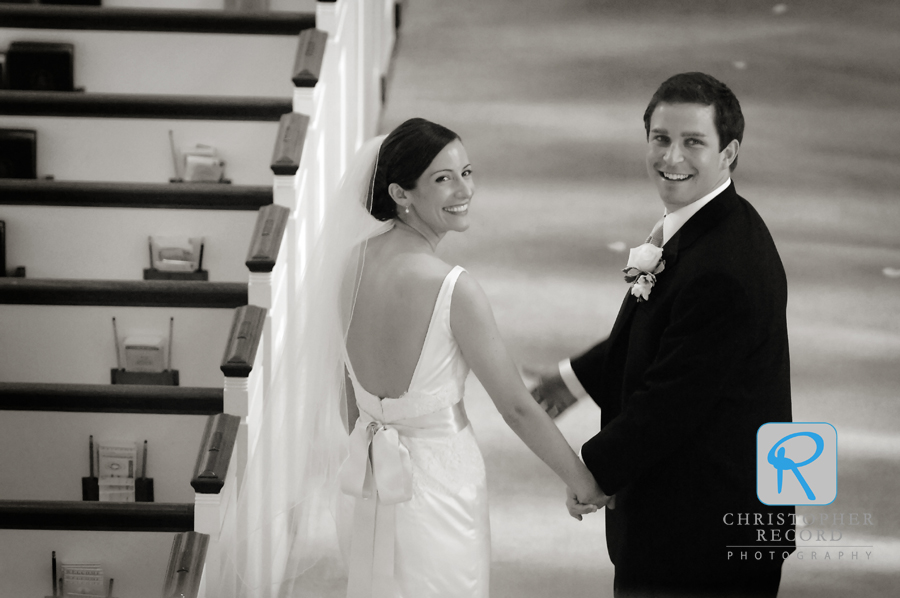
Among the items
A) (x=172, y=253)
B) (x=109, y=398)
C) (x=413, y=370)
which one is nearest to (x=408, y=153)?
(x=413, y=370)

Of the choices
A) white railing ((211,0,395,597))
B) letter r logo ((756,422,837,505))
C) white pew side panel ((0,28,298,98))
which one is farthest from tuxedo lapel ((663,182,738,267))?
white pew side panel ((0,28,298,98))

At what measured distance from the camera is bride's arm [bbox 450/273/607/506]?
2176mm

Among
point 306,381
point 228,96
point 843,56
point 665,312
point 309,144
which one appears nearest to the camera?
point 665,312

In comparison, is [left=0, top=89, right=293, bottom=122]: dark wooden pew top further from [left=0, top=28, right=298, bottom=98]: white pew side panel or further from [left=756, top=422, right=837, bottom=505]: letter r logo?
[left=756, top=422, right=837, bottom=505]: letter r logo

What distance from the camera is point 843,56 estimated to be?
5.25 m

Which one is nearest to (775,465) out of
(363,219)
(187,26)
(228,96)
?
(363,219)

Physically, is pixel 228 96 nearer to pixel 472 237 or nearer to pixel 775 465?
pixel 472 237

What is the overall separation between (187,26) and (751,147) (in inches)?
110

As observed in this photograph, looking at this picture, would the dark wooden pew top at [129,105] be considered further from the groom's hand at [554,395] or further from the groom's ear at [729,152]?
the groom's ear at [729,152]

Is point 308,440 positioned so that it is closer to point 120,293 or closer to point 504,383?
point 504,383

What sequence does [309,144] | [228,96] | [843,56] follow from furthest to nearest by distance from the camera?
1. [843,56]
2. [228,96]
3. [309,144]

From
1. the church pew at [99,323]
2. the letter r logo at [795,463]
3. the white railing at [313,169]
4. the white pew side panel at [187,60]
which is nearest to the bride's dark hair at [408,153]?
the white railing at [313,169]

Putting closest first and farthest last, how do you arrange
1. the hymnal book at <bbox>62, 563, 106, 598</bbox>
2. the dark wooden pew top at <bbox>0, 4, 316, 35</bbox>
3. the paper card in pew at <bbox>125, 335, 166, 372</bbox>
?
1. the hymnal book at <bbox>62, 563, 106, 598</bbox>
2. the paper card in pew at <bbox>125, 335, 166, 372</bbox>
3. the dark wooden pew top at <bbox>0, 4, 316, 35</bbox>

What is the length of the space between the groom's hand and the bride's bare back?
58cm
